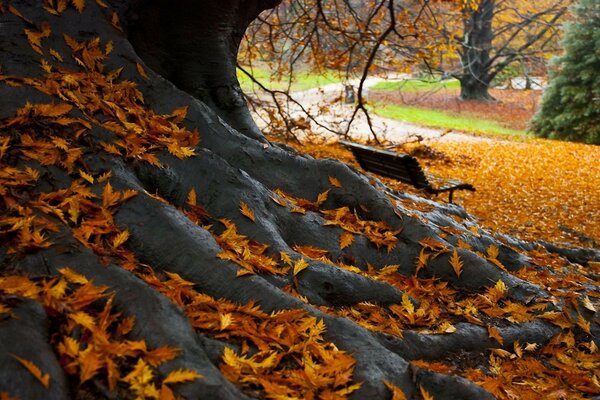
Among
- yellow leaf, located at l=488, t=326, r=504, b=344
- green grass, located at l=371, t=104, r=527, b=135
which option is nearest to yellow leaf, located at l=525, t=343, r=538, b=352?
yellow leaf, located at l=488, t=326, r=504, b=344

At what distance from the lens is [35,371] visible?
1.63 m

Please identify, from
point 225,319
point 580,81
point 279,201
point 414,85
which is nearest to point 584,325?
point 279,201

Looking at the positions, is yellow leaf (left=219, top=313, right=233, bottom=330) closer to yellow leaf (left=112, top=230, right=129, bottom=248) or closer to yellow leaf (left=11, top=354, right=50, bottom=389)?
yellow leaf (left=112, top=230, right=129, bottom=248)

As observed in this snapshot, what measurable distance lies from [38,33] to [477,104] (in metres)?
28.2

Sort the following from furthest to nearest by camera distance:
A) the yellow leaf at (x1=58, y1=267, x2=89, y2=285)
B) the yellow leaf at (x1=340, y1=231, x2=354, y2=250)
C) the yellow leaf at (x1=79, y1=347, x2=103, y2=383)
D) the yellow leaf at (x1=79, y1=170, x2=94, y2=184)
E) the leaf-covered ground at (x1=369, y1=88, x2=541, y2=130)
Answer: the leaf-covered ground at (x1=369, y1=88, x2=541, y2=130)
the yellow leaf at (x1=340, y1=231, x2=354, y2=250)
the yellow leaf at (x1=79, y1=170, x2=94, y2=184)
the yellow leaf at (x1=58, y1=267, x2=89, y2=285)
the yellow leaf at (x1=79, y1=347, x2=103, y2=383)

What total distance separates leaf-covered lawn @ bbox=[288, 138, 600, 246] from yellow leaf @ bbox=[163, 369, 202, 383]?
5.66m

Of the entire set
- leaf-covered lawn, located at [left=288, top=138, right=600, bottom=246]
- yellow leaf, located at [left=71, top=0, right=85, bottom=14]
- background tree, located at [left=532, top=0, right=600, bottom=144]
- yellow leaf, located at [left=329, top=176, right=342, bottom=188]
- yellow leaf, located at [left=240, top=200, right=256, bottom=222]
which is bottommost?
leaf-covered lawn, located at [left=288, top=138, right=600, bottom=246]

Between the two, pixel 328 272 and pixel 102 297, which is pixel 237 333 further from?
pixel 328 272

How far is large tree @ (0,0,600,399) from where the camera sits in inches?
76.3

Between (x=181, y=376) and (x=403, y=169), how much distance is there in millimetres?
5724

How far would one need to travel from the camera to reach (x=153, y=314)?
2.03 m

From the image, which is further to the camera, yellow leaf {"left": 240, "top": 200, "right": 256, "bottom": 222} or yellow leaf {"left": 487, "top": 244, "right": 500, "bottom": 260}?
yellow leaf {"left": 487, "top": 244, "right": 500, "bottom": 260}

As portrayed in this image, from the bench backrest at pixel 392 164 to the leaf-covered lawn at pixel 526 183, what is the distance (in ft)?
1.99

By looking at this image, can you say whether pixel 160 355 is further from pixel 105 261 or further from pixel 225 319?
pixel 105 261
